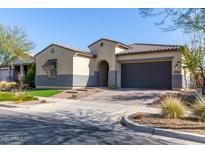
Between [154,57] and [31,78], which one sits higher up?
[154,57]

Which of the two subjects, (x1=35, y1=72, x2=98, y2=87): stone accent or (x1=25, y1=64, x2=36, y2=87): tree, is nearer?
(x1=35, y1=72, x2=98, y2=87): stone accent

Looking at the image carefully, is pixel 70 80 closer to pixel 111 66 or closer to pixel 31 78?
pixel 111 66

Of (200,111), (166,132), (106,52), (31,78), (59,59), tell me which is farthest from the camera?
(31,78)

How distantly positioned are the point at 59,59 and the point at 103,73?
527 centimetres

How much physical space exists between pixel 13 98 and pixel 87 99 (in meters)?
5.33

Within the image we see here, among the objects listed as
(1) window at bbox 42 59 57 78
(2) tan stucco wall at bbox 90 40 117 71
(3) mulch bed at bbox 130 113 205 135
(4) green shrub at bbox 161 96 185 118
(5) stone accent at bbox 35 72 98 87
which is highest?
(2) tan stucco wall at bbox 90 40 117 71

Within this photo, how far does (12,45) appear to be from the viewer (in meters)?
27.0

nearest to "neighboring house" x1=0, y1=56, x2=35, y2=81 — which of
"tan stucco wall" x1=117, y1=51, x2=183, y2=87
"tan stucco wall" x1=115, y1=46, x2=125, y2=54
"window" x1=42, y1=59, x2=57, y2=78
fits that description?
"window" x1=42, y1=59, x2=57, y2=78

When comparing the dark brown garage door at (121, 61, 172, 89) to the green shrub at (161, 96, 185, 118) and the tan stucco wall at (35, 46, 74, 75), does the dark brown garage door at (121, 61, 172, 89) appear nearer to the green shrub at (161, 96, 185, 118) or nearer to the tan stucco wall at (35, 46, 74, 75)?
the tan stucco wall at (35, 46, 74, 75)

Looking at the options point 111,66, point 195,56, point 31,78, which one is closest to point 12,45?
point 31,78

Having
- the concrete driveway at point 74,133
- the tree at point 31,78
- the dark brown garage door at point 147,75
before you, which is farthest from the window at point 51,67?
the concrete driveway at point 74,133

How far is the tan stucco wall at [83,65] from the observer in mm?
23672

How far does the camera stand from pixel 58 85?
24797 mm

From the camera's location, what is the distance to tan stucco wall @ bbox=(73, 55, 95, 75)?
23.7m
